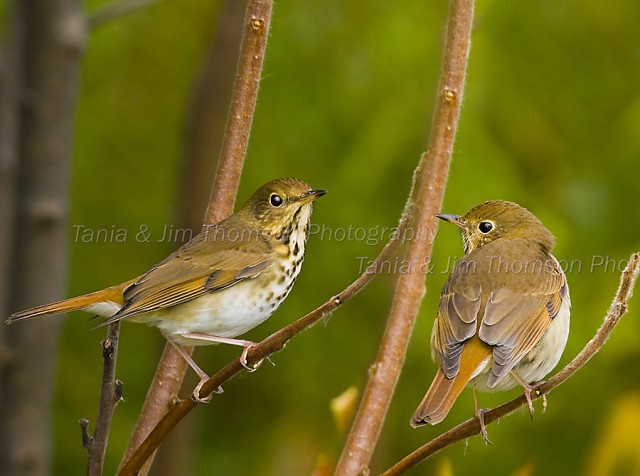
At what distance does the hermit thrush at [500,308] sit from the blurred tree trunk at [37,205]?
1199 mm

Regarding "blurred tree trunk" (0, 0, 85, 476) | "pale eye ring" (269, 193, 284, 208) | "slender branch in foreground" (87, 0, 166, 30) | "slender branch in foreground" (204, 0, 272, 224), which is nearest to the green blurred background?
"slender branch in foreground" (87, 0, 166, 30)

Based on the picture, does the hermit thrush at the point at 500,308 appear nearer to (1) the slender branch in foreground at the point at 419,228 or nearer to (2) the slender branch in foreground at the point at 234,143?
(1) the slender branch in foreground at the point at 419,228

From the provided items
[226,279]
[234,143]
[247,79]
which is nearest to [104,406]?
[234,143]

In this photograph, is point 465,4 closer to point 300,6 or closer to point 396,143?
point 396,143

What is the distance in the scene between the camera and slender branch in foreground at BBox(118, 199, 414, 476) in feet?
5.83

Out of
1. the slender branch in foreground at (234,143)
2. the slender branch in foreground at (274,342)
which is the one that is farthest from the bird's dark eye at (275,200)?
the slender branch in foreground at (274,342)

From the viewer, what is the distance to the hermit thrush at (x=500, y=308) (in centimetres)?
277

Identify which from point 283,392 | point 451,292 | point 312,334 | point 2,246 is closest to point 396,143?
point 312,334

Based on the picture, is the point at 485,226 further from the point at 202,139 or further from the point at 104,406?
the point at 104,406

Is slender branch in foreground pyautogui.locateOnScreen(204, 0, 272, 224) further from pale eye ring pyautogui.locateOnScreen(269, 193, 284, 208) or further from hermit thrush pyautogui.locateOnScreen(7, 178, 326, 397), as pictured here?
pale eye ring pyautogui.locateOnScreen(269, 193, 284, 208)

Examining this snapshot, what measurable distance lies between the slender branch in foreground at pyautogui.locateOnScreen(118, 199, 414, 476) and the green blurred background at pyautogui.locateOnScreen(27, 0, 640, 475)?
1813mm

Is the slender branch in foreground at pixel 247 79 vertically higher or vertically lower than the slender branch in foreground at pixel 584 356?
higher

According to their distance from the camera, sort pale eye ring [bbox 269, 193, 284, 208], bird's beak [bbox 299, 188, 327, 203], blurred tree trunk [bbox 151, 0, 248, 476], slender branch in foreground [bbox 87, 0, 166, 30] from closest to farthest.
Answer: bird's beak [bbox 299, 188, 327, 203] < pale eye ring [bbox 269, 193, 284, 208] < slender branch in foreground [bbox 87, 0, 166, 30] < blurred tree trunk [bbox 151, 0, 248, 476]

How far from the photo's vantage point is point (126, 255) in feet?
14.9
